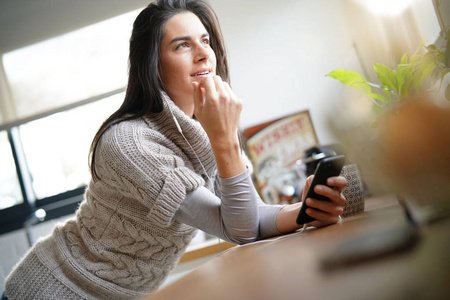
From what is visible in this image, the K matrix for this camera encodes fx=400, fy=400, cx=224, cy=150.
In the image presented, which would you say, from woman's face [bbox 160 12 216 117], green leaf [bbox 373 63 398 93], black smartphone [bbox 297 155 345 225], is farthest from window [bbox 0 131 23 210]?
green leaf [bbox 373 63 398 93]

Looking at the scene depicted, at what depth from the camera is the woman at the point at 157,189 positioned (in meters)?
0.79

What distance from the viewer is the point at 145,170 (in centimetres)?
79

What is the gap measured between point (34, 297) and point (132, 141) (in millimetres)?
420

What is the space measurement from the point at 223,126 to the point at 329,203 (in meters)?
0.25

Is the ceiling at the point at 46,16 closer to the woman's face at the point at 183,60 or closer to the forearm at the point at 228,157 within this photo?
the woman's face at the point at 183,60

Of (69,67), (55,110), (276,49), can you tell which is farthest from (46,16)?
(276,49)

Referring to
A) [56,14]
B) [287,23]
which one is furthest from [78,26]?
[287,23]

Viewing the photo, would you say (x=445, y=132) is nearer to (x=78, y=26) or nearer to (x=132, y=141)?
(x=132, y=141)

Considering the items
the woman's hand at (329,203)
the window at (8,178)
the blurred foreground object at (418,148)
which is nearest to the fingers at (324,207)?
the woman's hand at (329,203)

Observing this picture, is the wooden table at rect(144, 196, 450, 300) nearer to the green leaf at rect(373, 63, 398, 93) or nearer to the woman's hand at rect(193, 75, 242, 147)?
the green leaf at rect(373, 63, 398, 93)

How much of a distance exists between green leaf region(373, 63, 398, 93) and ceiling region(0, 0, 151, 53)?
91.0 inches

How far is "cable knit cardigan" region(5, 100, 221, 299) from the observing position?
0.85m

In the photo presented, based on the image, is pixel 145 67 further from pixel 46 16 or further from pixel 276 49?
pixel 46 16

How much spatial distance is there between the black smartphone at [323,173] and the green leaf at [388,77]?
128mm
